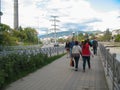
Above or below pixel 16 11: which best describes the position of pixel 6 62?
below

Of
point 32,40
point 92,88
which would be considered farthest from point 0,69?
point 32,40

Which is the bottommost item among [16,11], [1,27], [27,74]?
[27,74]

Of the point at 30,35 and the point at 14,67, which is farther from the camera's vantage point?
the point at 30,35

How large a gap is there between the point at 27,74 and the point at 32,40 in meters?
91.0

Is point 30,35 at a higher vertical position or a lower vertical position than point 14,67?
higher

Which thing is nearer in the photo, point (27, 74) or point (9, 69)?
point (9, 69)

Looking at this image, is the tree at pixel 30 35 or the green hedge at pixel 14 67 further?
the tree at pixel 30 35

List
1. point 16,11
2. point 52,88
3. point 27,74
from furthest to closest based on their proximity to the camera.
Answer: point 16,11 < point 27,74 < point 52,88

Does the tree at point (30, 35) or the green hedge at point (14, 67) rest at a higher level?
the tree at point (30, 35)

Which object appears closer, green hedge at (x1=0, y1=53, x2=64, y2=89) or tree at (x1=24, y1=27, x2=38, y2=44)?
green hedge at (x1=0, y1=53, x2=64, y2=89)

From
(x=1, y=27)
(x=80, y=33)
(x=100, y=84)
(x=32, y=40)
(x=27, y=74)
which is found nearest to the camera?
(x=100, y=84)

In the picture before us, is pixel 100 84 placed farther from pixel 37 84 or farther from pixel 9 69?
pixel 9 69

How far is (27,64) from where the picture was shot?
51.0 ft

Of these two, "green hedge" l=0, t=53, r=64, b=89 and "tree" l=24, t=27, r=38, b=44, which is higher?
"tree" l=24, t=27, r=38, b=44
